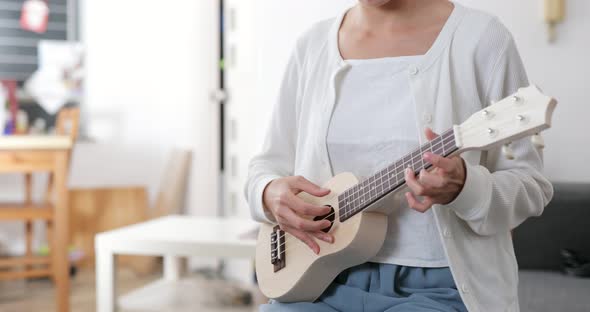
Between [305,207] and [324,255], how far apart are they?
86 mm

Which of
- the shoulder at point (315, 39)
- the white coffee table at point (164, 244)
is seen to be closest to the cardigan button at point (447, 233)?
the shoulder at point (315, 39)

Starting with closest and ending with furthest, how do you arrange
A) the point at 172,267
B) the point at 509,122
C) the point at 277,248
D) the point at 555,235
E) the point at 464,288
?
the point at 509,122 < the point at 464,288 < the point at 277,248 < the point at 555,235 < the point at 172,267

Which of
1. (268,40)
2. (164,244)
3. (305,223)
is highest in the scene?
(268,40)

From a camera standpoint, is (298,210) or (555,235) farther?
(555,235)

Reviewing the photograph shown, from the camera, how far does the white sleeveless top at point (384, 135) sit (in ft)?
3.55

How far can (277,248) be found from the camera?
4.11 feet

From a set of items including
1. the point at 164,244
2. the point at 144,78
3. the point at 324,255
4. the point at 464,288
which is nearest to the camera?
the point at 464,288

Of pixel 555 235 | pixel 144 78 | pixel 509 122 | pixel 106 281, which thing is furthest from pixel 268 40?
pixel 144 78

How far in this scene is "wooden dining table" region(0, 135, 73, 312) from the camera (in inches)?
121

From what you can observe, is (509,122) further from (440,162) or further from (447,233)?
(447,233)

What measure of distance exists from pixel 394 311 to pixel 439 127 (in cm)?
28

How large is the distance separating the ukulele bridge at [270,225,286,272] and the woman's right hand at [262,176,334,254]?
53 mm

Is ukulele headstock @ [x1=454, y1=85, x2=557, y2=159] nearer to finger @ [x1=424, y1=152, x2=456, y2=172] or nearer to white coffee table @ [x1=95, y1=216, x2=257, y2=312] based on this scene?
finger @ [x1=424, y1=152, x2=456, y2=172]

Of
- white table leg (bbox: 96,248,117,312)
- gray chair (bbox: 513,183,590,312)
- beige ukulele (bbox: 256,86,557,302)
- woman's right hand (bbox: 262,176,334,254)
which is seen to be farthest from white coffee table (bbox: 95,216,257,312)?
woman's right hand (bbox: 262,176,334,254)
